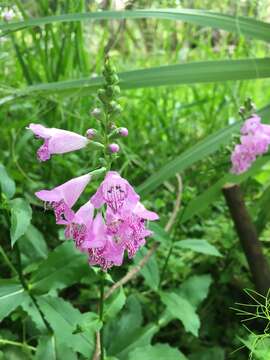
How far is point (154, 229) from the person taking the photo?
5.44ft

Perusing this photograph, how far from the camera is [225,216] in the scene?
2492 mm

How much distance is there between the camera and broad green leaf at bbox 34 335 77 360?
1.42 meters

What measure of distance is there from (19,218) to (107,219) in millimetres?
312

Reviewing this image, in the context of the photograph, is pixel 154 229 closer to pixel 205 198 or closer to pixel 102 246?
pixel 205 198

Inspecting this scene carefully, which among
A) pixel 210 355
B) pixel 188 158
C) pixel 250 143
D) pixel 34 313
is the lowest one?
pixel 210 355

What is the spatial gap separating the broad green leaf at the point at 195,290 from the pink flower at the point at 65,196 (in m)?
0.84

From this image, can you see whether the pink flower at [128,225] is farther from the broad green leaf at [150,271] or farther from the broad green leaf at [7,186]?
the broad green leaf at [150,271]

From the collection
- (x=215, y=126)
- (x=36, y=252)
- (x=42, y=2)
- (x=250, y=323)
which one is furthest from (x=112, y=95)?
(x=215, y=126)

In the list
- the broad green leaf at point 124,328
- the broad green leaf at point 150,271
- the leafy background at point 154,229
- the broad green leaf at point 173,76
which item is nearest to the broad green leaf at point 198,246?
the leafy background at point 154,229

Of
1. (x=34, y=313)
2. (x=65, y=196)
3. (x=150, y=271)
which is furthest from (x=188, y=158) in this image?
(x=65, y=196)

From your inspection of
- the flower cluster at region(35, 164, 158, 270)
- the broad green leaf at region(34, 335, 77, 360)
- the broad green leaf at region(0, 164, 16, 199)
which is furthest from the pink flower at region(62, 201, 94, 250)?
the broad green leaf at region(34, 335, 77, 360)

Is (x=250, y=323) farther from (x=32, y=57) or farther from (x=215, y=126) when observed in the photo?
(x=32, y=57)

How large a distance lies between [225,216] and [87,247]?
1563 millimetres

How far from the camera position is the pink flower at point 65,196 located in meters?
1.07
